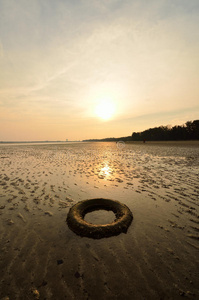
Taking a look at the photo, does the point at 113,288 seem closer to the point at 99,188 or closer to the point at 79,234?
the point at 79,234

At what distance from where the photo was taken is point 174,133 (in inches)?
3007

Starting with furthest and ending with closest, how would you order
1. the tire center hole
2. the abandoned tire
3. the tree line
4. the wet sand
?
the tree line → the tire center hole → the abandoned tire → the wet sand

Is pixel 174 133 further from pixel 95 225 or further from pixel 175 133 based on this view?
pixel 95 225

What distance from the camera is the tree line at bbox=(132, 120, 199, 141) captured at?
224 feet

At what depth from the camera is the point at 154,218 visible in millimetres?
4746

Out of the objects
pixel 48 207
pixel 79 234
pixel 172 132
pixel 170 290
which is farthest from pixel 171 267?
pixel 172 132

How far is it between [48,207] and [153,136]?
9338 centimetres

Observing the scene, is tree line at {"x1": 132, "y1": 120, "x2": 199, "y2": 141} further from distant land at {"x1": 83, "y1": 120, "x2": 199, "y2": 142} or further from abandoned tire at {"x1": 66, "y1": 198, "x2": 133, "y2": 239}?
abandoned tire at {"x1": 66, "y1": 198, "x2": 133, "y2": 239}

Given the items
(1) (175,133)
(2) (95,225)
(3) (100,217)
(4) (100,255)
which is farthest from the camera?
(1) (175,133)

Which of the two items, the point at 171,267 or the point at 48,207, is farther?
the point at 48,207

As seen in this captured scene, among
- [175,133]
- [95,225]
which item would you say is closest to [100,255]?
[95,225]

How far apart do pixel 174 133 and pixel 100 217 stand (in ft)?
279

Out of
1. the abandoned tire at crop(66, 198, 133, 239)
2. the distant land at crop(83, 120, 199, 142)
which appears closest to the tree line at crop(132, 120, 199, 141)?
the distant land at crop(83, 120, 199, 142)

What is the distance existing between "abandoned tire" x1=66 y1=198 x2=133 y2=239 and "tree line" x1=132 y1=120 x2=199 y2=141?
73324mm
